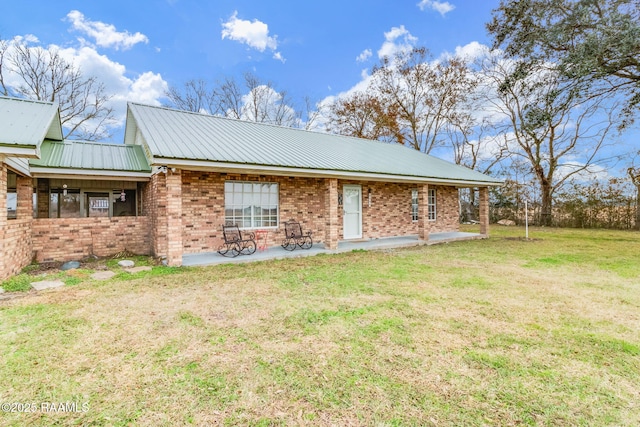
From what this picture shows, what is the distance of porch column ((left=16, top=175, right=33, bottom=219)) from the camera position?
724 centimetres

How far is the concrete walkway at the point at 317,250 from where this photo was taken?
7.87m

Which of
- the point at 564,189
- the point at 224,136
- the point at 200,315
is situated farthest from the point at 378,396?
the point at 564,189

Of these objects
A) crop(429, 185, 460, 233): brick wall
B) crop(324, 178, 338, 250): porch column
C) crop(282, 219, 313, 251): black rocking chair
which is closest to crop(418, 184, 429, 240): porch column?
crop(429, 185, 460, 233): brick wall

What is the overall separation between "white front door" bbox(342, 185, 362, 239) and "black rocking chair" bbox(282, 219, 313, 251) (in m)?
1.90

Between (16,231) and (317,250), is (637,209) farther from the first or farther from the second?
(16,231)

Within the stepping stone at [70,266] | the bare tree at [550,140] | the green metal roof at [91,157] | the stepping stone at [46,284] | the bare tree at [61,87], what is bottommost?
the stepping stone at [46,284]

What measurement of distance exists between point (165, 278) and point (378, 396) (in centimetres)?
539

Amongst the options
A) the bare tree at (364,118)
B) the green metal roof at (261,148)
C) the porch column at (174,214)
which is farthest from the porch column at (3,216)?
the bare tree at (364,118)

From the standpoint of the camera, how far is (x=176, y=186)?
710 cm

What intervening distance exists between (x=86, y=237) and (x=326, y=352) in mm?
8703

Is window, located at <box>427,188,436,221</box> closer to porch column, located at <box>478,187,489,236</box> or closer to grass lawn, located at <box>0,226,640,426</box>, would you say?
porch column, located at <box>478,187,489,236</box>

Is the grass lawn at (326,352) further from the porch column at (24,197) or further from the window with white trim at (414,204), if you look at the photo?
the window with white trim at (414,204)

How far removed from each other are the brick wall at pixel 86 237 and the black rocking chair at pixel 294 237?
433cm

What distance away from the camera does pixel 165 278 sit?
20.8ft
